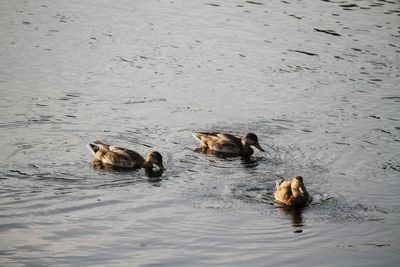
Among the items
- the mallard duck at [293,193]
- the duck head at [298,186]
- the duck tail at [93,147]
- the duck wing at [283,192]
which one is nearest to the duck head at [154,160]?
the duck tail at [93,147]

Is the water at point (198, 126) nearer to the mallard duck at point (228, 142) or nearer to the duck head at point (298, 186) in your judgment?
the mallard duck at point (228, 142)

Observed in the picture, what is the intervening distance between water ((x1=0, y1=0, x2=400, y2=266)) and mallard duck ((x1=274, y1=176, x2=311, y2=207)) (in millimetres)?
300

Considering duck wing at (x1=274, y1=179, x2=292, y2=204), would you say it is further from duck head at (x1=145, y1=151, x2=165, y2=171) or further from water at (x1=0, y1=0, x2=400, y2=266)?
duck head at (x1=145, y1=151, x2=165, y2=171)

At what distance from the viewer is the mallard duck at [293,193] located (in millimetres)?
14805

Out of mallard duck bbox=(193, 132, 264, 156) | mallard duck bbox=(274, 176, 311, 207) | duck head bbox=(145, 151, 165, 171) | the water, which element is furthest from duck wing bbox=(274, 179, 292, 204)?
mallard duck bbox=(193, 132, 264, 156)

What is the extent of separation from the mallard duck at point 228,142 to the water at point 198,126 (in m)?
0.32

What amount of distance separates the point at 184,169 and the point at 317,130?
13.9 ft

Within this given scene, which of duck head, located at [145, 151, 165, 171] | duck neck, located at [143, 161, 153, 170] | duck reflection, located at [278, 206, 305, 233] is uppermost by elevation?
duck head, located at [145, 151, 165, 171]

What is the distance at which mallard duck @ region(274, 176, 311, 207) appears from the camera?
48.6 feet

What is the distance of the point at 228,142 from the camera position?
711 inches

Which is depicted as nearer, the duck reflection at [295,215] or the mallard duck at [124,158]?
the duck reflection at [295,215]

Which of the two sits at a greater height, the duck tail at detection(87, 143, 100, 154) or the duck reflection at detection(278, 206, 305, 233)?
the duck tail at detection(87, 143, 100, 154)

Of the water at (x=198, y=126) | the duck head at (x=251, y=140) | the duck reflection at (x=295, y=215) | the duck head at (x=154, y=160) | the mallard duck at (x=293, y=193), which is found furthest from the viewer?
the duck head at (x=251, y=140)

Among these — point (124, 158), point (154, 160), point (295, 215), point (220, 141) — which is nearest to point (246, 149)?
point (220, 141)
